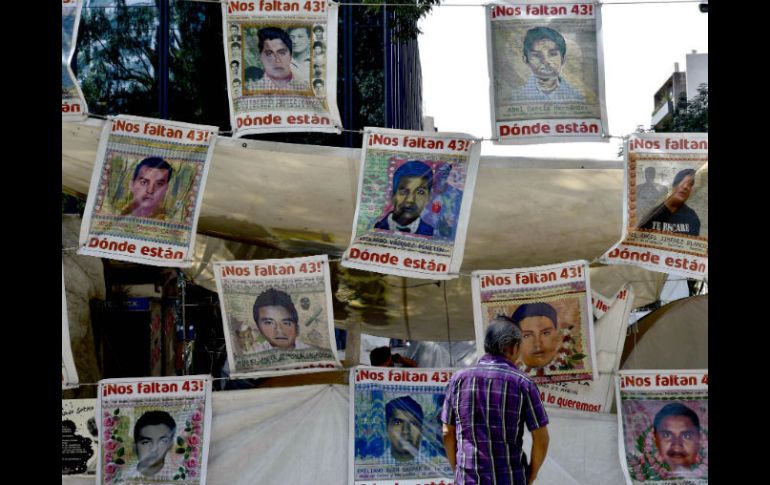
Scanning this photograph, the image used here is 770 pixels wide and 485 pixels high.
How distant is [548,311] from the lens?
236 inches

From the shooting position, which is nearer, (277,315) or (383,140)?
(383,140)

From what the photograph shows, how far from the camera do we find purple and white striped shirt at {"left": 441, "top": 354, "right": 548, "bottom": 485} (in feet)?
14.5

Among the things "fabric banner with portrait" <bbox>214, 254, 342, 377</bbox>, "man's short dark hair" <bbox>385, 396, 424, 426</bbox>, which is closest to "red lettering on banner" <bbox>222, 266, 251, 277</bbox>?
"fabric banner with portrait" <bbox>214, 254, 342, 377</bbox>

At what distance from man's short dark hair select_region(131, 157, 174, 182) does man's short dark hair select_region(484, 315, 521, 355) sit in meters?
2.21

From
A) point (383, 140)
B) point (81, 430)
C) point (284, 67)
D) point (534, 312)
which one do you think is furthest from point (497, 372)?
point (81, 430)

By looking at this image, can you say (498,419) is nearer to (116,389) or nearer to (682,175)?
(682,175)

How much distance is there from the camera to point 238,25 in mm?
5871

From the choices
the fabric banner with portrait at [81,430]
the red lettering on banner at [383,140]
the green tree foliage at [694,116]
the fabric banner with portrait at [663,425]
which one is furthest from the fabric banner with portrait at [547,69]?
the green tree foliage at [694,116]

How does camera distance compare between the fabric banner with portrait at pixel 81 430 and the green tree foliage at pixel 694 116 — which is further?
the green tree foliage at pixel 694 116

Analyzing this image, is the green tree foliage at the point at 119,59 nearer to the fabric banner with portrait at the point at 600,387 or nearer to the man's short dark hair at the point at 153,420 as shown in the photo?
the man's short dark hair at the point at 153,420

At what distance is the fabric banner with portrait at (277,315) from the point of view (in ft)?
19.5

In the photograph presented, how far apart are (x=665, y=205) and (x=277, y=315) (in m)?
2.22

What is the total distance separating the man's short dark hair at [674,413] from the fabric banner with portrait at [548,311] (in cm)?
44

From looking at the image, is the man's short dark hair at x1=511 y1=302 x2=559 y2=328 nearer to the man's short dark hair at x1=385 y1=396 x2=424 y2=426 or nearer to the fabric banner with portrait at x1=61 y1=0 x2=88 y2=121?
the man's short dark hair at x1=385 y1=396 x2=424 y2=426
